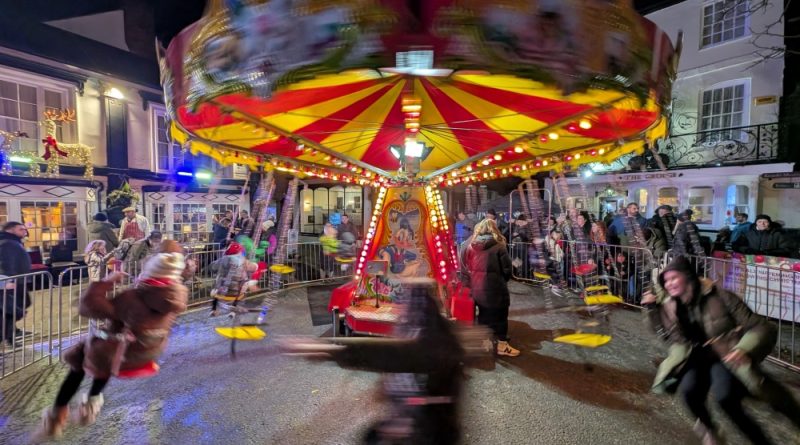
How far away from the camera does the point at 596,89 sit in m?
2.41

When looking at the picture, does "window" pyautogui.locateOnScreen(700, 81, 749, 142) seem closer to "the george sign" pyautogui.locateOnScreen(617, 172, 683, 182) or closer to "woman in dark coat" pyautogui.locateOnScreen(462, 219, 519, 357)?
"the george sign" pyautogui.locateOnScreen(617, 172, 683, 182)

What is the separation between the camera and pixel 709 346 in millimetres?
2814

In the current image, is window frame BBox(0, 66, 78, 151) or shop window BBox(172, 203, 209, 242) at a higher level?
window frame BBox(0, 66, 78, 151)

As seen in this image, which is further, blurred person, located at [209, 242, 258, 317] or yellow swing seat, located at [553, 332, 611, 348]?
blurred person, located at [209, 242, 258, 317]

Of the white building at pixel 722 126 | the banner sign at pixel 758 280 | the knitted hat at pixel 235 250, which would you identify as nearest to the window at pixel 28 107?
the knitted hat at pixel 235 250

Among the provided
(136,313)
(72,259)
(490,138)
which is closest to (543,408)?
(136,313)

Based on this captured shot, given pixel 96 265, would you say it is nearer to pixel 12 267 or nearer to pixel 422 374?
pixel 12 267

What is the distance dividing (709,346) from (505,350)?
2211mm

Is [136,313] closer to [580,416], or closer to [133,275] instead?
[580,416]

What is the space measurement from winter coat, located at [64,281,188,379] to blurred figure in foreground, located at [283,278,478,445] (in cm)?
190

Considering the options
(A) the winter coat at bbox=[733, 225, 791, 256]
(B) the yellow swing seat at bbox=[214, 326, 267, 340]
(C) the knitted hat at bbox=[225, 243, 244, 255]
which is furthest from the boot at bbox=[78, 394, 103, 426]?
(A) the winter coat at bbox=[733, 225, 791, 256]

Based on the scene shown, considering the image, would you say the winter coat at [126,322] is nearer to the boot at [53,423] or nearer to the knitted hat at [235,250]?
the boot at [53,423]

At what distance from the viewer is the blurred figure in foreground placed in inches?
88.3

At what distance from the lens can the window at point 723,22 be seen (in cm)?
1167
